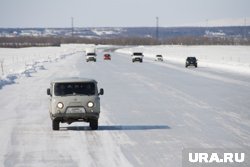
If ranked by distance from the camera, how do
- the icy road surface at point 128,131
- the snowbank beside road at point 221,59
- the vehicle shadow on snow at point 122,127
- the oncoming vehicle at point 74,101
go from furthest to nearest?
the snowbank beside road at point 221,59
the vehicle shadow on snow at point 122,127
the oncoming vehicle at point 74,101
the icy road surface at point 128,131

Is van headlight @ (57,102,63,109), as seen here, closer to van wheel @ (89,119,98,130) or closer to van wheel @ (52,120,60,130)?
van wheel @ (52,120,60,130)

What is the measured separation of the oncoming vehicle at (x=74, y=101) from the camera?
16.6 meters

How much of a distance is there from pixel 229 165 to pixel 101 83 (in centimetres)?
2861

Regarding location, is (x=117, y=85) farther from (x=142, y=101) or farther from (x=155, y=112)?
(x=155, y=112)

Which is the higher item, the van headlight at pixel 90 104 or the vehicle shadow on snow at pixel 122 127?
the van headlight at pixel 90 104

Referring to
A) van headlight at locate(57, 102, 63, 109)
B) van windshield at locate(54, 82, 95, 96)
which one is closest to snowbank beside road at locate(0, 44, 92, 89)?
van windshield at locate(54, 82, 95, 96)

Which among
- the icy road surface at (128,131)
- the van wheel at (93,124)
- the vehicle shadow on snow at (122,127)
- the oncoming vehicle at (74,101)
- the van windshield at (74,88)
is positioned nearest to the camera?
the icy road surface at (128,131)

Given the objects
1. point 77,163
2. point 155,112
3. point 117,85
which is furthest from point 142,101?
point 77,163

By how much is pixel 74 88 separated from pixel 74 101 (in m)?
0.74

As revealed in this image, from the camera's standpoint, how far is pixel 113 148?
46.8 ft

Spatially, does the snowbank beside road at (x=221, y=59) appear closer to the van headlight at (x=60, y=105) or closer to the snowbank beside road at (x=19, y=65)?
the snowbank beside road at (x=19, y=65)

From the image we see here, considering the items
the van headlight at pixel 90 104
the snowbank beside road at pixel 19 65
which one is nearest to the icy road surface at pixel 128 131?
the van headlight at pixel 90 104

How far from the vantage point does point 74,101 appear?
16609 millimetres

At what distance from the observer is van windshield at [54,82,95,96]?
Result: 674 inches
